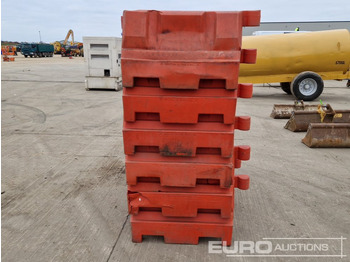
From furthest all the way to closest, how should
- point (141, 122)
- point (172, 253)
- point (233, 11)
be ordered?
point (172, 253)
point (141, 122)
point (233, 11)

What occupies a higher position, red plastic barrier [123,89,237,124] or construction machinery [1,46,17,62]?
construction machinery [1,46,17,62]

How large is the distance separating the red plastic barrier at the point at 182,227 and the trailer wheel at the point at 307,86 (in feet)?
26.7

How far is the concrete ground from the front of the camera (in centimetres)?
255

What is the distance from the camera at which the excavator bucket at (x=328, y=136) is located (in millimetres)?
5160

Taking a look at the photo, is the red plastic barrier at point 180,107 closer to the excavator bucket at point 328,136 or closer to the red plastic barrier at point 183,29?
the red plastic barrier at point 183,29

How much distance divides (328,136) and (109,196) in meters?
3.97

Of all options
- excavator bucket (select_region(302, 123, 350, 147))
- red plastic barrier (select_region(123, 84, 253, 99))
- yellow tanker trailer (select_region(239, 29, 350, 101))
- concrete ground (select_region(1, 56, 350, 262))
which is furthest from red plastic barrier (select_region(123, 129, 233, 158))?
yellow tanker trailer (select_region(239, 29, 350, 101))

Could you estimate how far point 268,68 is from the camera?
9.59 meters

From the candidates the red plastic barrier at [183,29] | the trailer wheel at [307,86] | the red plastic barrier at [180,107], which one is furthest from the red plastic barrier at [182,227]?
the trailer wheel at [307,86]

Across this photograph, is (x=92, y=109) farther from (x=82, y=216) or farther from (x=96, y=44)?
(x=82, y=216)

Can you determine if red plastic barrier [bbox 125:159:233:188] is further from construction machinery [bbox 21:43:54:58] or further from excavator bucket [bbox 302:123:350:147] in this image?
construction machinery [bbox 21:43:54:58]

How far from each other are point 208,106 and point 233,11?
717 mm

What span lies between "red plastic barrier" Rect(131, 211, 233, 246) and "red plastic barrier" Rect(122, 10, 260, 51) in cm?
145

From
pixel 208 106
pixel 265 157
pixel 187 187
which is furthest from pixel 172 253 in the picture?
pixel 265 157
